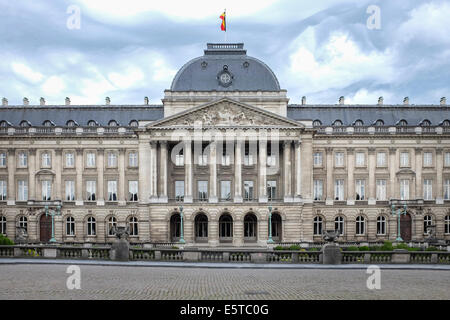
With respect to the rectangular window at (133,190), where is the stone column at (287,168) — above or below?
above

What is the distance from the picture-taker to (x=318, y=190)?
6562cm

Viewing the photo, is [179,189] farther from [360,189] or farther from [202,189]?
[360,189]

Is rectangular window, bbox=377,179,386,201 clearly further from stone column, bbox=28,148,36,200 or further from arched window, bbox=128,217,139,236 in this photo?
stone column, bbox=28,148,36,200

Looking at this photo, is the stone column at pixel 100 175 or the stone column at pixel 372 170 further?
the stone column at pixel 100 175

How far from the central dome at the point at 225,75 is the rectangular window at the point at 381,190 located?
18.9 m

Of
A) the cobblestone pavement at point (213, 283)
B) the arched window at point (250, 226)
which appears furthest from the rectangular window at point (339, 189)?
the cobblestone pavement at point (213, 283)

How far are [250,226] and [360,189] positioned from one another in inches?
631

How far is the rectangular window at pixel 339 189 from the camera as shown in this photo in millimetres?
65500

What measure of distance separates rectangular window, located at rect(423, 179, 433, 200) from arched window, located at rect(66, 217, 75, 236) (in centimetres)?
4779

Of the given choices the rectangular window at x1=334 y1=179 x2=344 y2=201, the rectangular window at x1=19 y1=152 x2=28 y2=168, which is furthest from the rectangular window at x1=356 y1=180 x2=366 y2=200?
the rectangular window at x1=19 y1=152 x2=28 y2=168

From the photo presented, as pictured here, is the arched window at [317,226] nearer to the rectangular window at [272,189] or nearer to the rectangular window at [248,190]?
the rectangular window at [272,189]

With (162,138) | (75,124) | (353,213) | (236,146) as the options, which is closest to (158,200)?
(162,138)

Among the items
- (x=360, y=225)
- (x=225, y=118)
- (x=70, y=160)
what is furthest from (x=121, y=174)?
(x=360, y=225)
